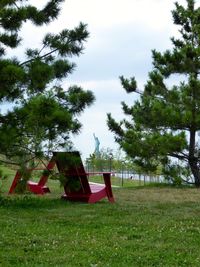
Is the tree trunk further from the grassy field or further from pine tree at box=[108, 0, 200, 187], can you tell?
the grassy field

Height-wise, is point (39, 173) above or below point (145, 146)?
below

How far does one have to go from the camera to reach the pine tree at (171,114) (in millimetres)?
19047

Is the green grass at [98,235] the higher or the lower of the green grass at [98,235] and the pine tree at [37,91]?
the lower

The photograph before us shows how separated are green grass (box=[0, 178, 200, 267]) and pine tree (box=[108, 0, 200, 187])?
7.99 meters

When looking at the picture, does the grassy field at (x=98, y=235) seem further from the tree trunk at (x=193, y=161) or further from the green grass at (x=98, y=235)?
the tree trunk at (x=193, y=161)

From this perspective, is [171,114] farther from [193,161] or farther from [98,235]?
[98,235]

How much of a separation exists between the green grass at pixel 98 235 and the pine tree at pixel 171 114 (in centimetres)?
799

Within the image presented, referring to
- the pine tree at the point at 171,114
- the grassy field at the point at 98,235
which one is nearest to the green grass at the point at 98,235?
the grassy field at the point at 98,235

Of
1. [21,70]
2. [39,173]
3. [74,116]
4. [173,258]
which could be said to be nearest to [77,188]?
[39,173]

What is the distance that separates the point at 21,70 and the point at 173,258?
5576mm

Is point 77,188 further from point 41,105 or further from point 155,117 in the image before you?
point 155,117

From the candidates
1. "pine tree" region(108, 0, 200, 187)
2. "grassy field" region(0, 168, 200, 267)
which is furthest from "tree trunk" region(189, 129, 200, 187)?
"grassy field" region(0, 168, 200, 267)

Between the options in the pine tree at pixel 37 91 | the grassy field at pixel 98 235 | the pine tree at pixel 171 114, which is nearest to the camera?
the grassy field at pixel 98 235

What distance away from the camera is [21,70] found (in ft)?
33.6
